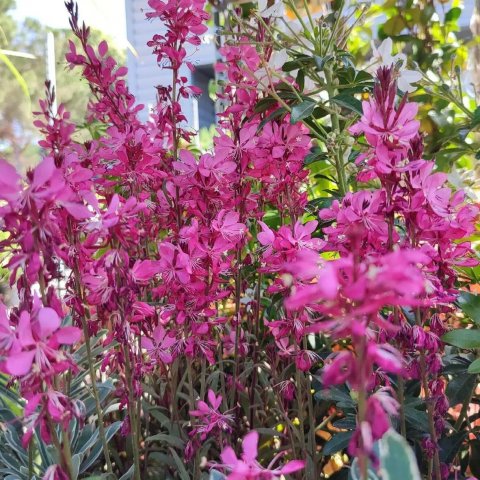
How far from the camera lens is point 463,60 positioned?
6.01 ft

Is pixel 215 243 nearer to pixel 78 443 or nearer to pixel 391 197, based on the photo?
pixel 391 197

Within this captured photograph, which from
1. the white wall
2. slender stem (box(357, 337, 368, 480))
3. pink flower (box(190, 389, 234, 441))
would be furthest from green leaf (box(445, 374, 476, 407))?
the white wall

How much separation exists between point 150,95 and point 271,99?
3.81 m

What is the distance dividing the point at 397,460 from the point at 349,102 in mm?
531

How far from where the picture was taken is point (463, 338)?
71 centimetres

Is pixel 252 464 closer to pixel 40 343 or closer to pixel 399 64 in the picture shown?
pixel 40 343

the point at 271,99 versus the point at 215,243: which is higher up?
the point at 271,99

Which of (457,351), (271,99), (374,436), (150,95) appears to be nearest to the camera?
(374,436)

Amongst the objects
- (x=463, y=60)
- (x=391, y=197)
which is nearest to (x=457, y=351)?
(x=391, y=197)

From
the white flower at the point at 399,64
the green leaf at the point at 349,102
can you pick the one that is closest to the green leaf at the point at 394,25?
the white flower at the point at 399,64

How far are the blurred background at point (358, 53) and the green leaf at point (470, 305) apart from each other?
349mm

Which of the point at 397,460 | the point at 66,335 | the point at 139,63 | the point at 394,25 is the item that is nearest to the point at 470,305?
the point at 397,460

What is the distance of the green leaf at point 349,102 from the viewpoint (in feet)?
2.64

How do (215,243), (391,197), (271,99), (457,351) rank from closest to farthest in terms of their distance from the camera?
(391,197), (215,243), (271,99), (457,351)
